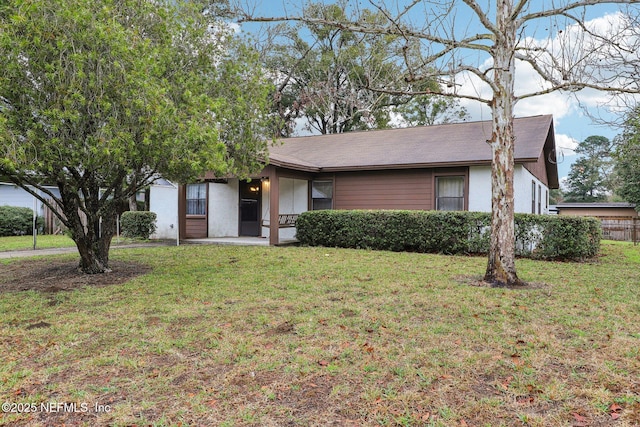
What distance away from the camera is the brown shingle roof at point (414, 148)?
11.7 metres

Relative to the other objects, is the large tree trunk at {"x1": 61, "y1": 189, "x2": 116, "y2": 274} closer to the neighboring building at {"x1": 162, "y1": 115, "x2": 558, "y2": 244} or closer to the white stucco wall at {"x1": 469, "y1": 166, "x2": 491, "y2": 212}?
the neighboring building at {"x1": 162, "y1": 115, "x2": 558, "y2": 244}

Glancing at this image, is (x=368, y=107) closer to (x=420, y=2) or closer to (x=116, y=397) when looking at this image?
(x=420, y=2)

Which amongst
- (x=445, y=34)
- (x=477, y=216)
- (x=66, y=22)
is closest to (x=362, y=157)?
(x=477, y=216)

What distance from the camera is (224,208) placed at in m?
14.8

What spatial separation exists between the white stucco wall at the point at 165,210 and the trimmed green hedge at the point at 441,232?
4974mm

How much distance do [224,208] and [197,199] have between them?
1.03m

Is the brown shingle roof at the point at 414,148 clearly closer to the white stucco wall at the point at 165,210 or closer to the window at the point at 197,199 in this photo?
the window at the point at 197,199

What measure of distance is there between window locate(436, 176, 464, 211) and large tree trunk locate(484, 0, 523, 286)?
591 cm

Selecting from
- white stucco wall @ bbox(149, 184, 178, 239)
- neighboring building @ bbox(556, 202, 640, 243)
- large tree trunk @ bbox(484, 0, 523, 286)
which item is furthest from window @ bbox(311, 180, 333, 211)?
neighboring building @ bbox(556, 202, 640, 243)

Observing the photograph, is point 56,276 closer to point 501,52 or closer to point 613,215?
point 501,52

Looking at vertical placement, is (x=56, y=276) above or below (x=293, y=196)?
below

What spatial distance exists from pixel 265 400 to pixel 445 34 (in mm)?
5813

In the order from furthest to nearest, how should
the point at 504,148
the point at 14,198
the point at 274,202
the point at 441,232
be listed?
the point at 14,198, the point at 274,202, the point at 441,232, the point at 504,148

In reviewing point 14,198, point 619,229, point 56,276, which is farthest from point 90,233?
point 619,229
